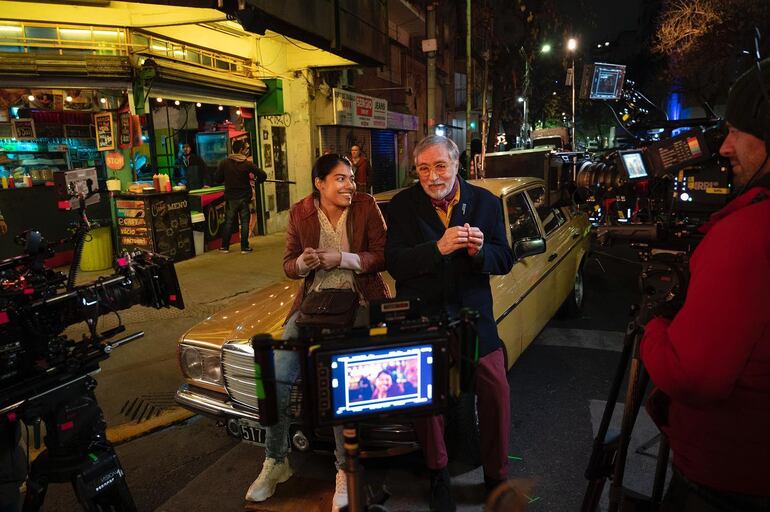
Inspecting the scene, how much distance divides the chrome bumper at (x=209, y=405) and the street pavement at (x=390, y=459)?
0.44m

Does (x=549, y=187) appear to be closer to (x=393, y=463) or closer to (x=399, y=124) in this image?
(x=393, y=463)

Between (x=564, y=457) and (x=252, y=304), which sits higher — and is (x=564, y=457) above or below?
below

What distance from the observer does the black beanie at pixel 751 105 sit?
1375mm

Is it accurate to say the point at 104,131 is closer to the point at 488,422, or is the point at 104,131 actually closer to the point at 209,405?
the point at 209,405

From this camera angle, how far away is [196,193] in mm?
9820

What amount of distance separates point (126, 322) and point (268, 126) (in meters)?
6.55

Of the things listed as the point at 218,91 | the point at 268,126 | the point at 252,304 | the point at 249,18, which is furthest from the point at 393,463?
the point at 268,126

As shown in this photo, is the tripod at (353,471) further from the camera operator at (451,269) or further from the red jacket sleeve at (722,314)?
the camera operator at (451,269)

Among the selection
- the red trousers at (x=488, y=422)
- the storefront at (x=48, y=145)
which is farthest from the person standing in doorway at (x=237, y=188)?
the red trousers at (x=488, y=422)

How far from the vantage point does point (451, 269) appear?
2.71 m

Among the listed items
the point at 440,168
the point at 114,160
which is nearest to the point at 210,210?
the point at 114,160

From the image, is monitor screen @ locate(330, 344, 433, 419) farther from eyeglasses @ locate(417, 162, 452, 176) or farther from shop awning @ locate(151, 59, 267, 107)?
shop awning @ locate(151, 59, 267, 107)

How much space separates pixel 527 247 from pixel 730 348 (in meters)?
2.31

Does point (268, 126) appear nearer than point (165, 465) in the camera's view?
No
